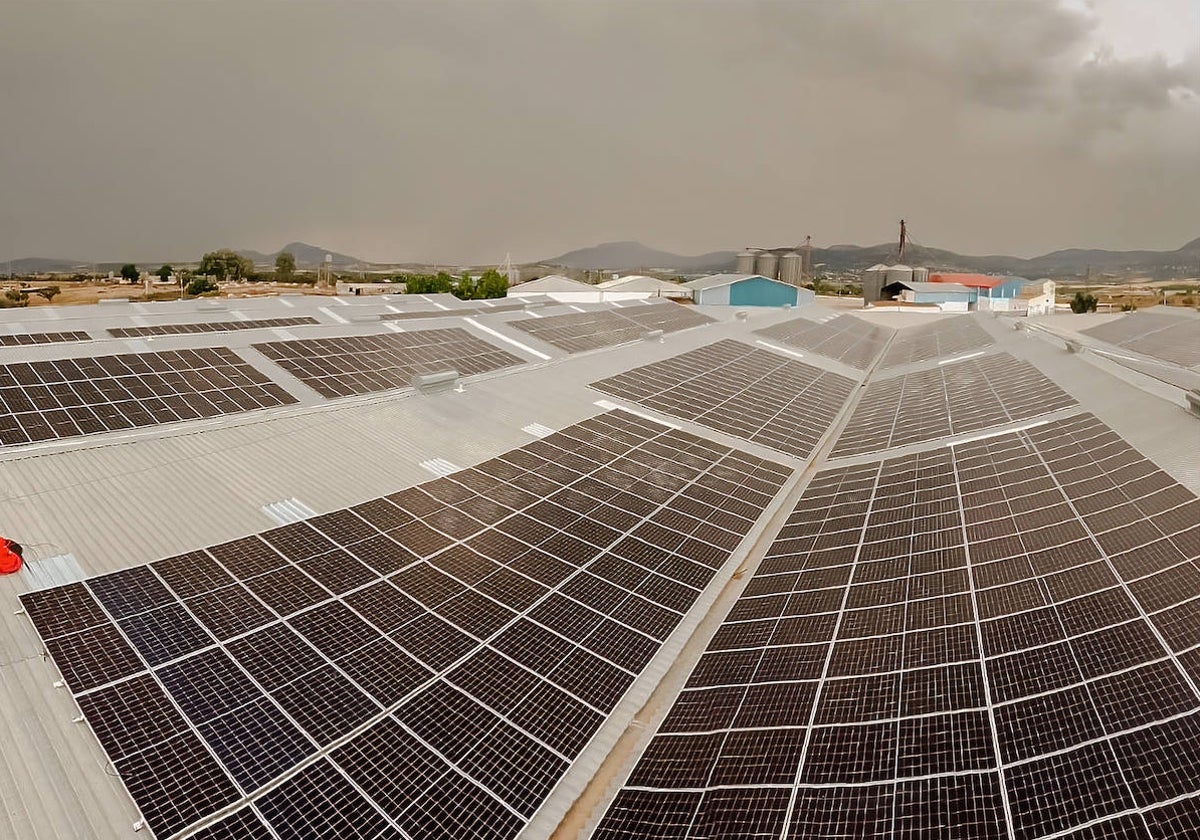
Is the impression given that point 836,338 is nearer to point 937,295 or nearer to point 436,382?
point 436,382

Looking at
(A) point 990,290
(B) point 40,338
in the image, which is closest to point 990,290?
(A) point 990,290

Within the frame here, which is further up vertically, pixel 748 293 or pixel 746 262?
pixel 746 262

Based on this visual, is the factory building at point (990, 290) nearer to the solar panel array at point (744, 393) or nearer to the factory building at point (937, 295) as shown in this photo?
the factory building at point (937, 295)

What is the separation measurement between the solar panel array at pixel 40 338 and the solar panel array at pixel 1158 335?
6254 cm

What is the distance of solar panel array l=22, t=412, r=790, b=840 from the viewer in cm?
852

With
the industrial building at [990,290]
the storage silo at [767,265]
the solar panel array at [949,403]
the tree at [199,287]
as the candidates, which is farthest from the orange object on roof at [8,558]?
the storage silo at [767,265]

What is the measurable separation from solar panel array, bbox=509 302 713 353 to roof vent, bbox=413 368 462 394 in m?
10.6

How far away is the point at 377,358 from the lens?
2772 centimetres

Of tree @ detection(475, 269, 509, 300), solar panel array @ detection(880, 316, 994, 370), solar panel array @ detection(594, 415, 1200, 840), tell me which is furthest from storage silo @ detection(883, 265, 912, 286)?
solar panel array @ detection(594, 415, 1200, 840)

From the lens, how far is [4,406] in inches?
701

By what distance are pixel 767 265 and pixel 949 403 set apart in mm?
105790

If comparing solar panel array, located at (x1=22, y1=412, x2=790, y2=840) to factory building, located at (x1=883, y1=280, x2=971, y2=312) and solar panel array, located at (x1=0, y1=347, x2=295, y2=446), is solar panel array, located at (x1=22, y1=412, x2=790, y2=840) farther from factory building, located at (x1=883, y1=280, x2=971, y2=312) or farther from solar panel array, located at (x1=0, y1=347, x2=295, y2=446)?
factory building, located at (x1=883, y1=280, x2=971, y2=312)

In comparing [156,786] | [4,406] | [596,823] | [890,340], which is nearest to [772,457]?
[596,823]

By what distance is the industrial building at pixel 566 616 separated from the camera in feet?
27.0
